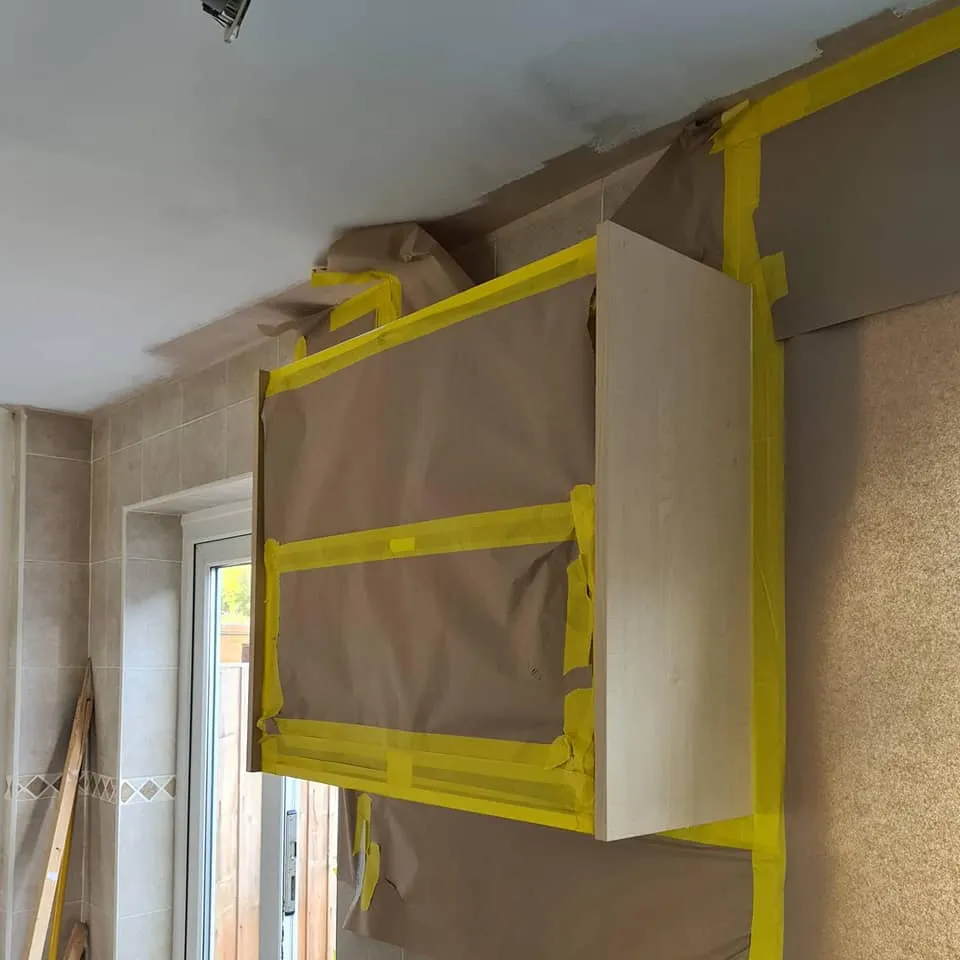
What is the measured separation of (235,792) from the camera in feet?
8.75

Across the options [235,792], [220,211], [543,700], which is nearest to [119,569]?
[235,792]

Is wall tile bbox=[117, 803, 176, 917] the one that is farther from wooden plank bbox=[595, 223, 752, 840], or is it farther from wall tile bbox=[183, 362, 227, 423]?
wooden plank bbox=[595, 223, 752, 840]

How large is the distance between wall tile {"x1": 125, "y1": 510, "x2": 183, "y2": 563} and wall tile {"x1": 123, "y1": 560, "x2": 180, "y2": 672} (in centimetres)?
2

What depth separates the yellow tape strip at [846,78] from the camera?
1.09 m

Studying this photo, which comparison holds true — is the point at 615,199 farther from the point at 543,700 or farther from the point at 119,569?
the point at 119,569

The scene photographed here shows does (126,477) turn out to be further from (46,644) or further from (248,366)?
(248,366)

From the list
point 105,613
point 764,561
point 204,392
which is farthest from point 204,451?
point 764,561

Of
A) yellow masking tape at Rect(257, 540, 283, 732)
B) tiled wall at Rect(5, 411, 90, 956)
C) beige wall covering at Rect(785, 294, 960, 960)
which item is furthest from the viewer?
tiled wall at Rect(5, 411, 90, 956)

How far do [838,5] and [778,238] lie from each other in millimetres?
264

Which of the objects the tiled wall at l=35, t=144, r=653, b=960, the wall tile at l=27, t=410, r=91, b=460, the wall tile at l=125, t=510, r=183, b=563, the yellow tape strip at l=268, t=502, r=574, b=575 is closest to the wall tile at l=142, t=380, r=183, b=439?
the tiled wall at l=35, t=144, r=653, b=960

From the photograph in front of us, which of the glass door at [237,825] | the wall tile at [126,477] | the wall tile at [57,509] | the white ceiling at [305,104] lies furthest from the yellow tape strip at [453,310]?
the wall tile at [57,509]

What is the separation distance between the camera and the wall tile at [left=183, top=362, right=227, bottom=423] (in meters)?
2.43

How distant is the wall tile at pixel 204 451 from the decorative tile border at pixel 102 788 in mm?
839

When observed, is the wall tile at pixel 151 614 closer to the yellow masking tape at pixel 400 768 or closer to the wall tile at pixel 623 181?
the yellow masking tape at pixel 400 768
